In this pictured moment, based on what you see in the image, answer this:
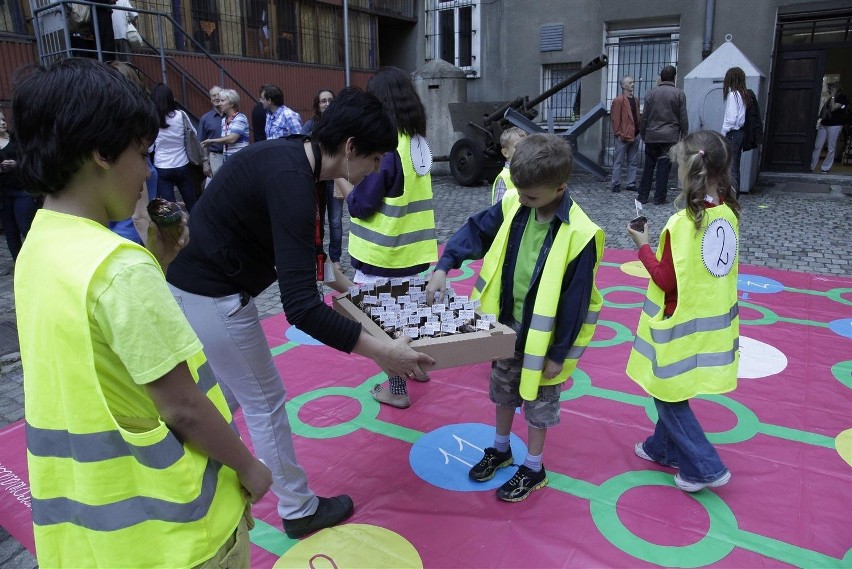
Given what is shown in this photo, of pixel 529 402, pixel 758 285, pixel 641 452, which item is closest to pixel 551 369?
pixel 529 402

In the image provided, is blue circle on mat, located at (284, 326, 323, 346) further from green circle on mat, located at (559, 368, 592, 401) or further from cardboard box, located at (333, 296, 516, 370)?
cardboard box, located at (333, 296, 516, 370)

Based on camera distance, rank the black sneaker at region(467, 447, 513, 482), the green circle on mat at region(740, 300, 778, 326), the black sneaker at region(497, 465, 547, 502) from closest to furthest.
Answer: the black sneaker at region(497, 465, 547, 502) → the black sneaker at region(467, 447, 513, 482) → the green circle on mat at region(740, 300, 778, 326)

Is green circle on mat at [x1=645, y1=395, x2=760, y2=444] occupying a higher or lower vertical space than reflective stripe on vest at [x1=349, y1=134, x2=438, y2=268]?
lower

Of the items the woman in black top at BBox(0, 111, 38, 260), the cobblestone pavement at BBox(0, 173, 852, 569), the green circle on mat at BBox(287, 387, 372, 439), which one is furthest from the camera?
the woman in black top at BBox(0, 111, 38, 260)

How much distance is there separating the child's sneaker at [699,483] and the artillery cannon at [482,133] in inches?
347

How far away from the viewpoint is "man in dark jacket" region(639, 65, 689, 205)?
906 cm

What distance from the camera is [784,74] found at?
38.4 ft

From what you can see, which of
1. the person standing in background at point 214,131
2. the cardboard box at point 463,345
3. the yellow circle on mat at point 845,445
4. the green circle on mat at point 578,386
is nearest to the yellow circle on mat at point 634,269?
the green circle on mat at point 578,386

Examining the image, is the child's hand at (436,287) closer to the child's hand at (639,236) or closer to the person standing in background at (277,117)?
the child's hand at (639,236)

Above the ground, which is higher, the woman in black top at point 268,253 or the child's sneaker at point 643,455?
the woman in black top at point 268,253

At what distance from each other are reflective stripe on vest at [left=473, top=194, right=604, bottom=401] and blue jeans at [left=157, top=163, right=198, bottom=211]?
16.7 feet

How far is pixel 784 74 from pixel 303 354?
38.1 feet

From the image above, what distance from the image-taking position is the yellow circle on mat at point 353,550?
7.61 ft

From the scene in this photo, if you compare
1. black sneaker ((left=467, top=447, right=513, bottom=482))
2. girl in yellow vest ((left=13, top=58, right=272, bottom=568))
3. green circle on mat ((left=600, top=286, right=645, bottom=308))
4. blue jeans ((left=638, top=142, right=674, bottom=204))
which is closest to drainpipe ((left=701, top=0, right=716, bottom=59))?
blue jeans ((left=638, top=142, right=674, bottom=204))
